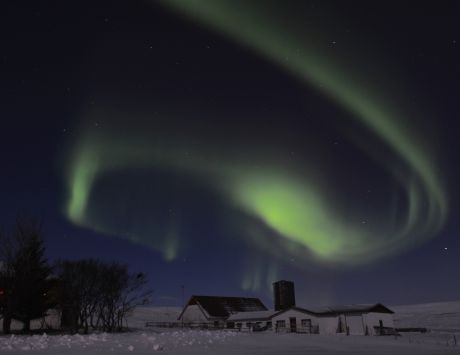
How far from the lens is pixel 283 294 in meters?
81.6

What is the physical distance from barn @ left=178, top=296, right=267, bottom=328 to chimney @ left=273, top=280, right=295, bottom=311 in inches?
317

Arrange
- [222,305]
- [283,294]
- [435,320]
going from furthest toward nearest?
[435,320]
[222,305]
[283,294]

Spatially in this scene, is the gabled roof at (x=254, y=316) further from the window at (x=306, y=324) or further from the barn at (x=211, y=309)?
the window at (x=306, y=324)

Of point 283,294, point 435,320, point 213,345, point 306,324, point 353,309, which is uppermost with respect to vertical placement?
point 283,294

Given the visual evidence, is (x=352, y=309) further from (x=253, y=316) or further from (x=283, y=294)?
(x=283, y=294)

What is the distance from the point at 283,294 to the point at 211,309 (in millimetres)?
13307

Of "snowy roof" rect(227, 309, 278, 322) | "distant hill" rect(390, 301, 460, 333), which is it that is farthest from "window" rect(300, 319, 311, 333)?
"distant hill" rect(390, 301, 460, 333)

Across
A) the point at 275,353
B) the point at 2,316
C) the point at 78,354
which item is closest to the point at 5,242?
the point at 2,316

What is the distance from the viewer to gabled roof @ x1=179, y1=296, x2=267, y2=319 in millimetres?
80250

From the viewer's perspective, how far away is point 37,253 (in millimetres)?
50875

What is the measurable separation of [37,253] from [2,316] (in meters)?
7.69

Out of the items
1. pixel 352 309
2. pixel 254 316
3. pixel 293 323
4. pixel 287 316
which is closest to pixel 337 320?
pixel 352 309

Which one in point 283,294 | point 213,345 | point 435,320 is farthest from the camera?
point 435,320

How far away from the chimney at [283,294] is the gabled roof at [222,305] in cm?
798
